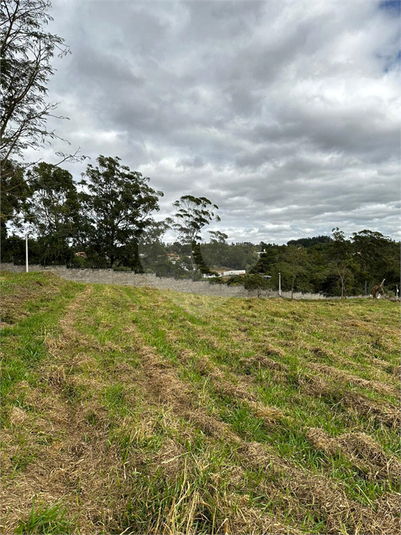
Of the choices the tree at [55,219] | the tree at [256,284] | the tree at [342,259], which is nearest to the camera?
the tree at [256,284]

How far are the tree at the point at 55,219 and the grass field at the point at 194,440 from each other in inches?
815

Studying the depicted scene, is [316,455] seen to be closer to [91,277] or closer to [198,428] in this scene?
[198,428]

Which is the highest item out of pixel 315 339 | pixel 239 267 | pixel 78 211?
pixel 78 211

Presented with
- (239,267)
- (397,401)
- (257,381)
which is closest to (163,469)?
(257,381)

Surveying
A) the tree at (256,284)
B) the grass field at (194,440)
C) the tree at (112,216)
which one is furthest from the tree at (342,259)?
the grass field at (194,440)

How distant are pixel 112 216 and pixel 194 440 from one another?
24.1 metres

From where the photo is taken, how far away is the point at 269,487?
1807 millimetres

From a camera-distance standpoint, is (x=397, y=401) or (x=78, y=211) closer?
(x=397, y=401)

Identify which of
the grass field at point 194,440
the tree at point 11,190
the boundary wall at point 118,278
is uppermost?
the tree at point 11,190

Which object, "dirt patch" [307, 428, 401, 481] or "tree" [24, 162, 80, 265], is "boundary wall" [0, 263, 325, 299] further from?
"dirt patch" [307, 428, 401, 481]

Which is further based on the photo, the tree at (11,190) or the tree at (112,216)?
the tree at (112,216)

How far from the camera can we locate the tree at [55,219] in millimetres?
23281

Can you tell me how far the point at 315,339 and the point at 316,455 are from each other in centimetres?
406

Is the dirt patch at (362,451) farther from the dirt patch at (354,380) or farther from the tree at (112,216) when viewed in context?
the tree at (112,216)
